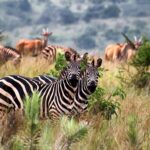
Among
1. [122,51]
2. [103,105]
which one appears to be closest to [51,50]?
[122,51]

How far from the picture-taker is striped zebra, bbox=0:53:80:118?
7.75m

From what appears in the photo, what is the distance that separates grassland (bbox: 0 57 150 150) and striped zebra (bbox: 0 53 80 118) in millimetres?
321

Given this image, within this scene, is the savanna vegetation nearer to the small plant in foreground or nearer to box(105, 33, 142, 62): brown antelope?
the small plant in foreground

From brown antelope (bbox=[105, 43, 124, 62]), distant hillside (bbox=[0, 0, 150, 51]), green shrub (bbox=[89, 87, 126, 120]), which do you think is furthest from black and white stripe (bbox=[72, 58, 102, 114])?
distant hillside (bbox=[0, 0, 150, 51])

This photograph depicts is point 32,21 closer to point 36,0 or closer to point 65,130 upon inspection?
point 36,0

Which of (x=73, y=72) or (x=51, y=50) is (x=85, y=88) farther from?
(x=51, y=50)

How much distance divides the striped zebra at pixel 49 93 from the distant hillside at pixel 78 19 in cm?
10232

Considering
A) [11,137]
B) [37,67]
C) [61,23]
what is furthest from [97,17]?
[11,137]

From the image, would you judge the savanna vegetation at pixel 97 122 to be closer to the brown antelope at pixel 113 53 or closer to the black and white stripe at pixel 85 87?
the black and white stripe at pixel 85 87

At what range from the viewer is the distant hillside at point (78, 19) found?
12131 cm

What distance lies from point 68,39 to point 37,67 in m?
108

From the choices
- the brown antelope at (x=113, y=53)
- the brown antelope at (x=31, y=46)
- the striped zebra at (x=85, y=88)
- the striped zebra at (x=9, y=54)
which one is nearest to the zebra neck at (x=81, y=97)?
the striped zebra at (x=85, y=88)

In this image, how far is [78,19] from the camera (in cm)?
13400

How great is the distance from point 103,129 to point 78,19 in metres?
128
